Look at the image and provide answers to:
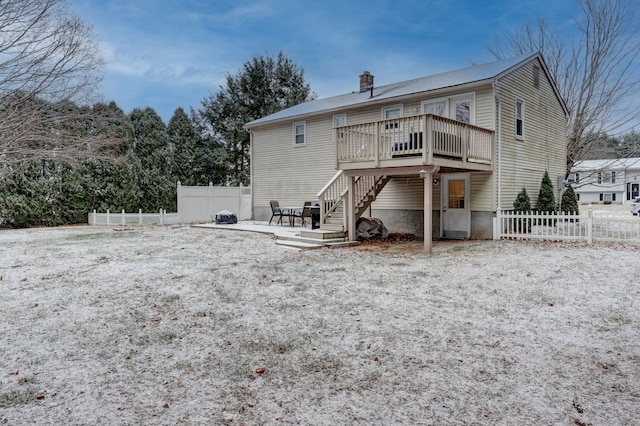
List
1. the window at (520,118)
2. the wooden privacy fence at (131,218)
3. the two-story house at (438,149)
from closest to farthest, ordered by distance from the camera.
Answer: the two-story house at (438,149) < the window at (520,118) < the wooden privacy fence at (131,218)

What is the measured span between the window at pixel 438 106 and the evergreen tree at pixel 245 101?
18.7 meters

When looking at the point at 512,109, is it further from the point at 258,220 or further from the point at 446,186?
the point at 258,220

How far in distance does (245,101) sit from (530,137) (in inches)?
877

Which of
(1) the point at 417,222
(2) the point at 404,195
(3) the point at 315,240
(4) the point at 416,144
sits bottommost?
(3) the point at 315,240

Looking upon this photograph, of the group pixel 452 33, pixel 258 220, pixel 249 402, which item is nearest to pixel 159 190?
pixel 258 220

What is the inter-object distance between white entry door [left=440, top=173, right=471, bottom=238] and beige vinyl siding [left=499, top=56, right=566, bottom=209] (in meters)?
1.09

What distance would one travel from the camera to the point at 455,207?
13086 mm

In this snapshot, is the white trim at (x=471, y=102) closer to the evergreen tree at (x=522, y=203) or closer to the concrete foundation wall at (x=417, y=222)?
the evergreen tree at (x=522, y=203)

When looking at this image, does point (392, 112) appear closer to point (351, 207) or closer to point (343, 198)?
point (343, 198)

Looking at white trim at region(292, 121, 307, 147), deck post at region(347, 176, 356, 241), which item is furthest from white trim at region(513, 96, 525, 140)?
white trim at region(292, 121, 307, 147)

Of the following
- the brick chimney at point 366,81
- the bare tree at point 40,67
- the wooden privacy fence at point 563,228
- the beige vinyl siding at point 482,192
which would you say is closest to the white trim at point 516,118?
the beige vinyl siding at point 482,192

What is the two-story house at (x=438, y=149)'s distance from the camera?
10.6 meters

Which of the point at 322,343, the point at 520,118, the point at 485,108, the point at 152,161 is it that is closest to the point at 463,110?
the point at 485,108

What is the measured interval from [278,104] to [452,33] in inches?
528
